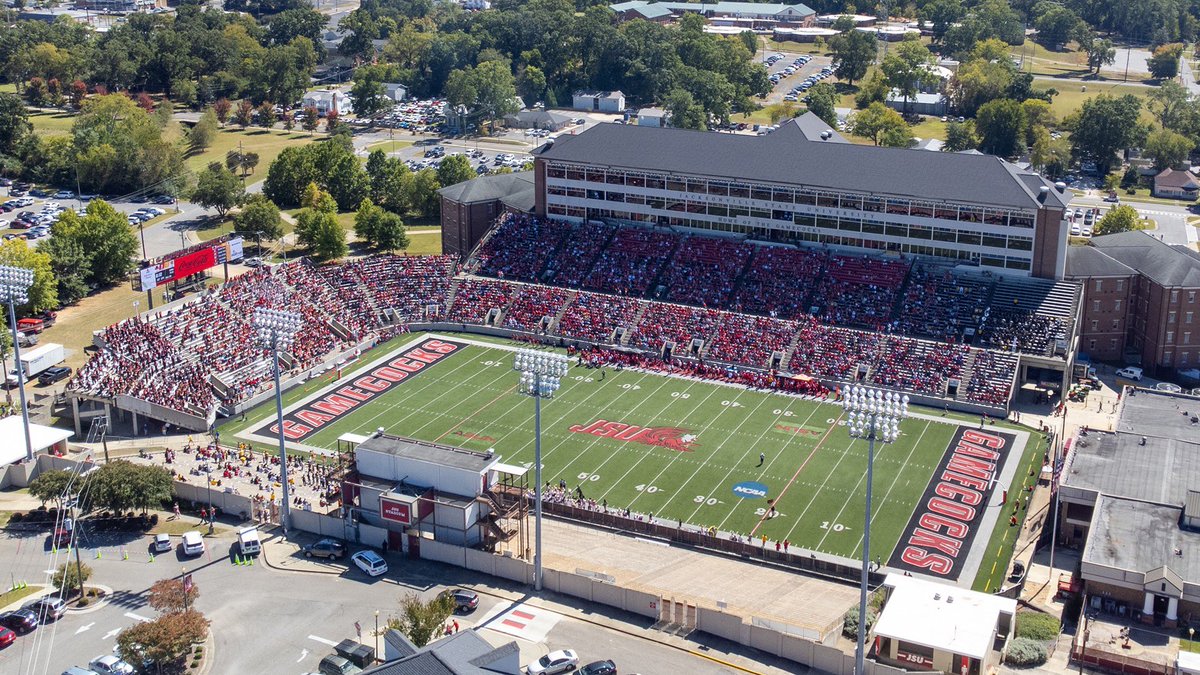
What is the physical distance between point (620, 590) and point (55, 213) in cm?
9137

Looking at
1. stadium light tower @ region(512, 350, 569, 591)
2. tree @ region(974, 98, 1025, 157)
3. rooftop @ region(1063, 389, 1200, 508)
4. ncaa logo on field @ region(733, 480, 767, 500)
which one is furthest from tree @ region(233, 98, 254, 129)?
rooftop @ region(1063, 389, 1200, 508)

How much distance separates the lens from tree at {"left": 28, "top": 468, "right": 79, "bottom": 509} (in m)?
61.6

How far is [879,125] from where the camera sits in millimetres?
152625

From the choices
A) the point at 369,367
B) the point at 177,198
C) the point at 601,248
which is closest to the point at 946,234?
the point at 601,248

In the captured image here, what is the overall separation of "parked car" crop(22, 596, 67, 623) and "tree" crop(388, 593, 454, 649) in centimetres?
1442

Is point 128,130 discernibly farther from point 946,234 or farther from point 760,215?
point 946,234

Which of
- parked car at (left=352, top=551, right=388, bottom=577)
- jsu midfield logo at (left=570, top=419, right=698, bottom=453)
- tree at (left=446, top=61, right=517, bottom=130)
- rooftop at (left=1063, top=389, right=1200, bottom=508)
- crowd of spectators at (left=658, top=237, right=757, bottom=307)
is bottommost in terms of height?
jsu midfield logo at (left=570, top=419, right=698, bottom=453)

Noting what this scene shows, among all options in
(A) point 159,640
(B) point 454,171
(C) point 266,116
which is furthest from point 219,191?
(A) point 159,640

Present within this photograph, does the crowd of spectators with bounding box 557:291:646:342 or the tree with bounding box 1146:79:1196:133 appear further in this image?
the tree with bounding box 1146:79:1196:133

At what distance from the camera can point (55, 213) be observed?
124 metres

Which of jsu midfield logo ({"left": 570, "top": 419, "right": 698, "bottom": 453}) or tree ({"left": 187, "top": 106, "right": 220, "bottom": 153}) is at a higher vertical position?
tree ({"left": 187, "top": 106, "right": 220, "bottom": 153})

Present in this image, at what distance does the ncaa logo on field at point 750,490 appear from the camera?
218 feet

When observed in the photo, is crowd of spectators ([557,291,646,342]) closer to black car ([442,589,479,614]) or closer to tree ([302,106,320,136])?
black car ([442,589,479,614])

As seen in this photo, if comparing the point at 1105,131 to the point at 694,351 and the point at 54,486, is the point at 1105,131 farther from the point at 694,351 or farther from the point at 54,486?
the point at 54,486
